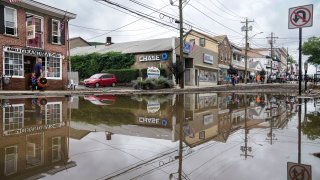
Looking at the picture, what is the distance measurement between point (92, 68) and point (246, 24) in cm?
2992

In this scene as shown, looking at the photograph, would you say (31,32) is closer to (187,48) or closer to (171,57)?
(171,57)

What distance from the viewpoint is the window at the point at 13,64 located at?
20969mm

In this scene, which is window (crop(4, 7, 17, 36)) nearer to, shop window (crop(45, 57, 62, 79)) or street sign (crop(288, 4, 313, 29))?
shop window (crop(45, 57, 62, 79))

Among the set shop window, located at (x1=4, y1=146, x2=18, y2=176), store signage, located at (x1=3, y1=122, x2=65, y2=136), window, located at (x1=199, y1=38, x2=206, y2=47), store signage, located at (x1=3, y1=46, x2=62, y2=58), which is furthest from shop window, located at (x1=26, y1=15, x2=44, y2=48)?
window, located at (x1=199, y1=38, x2=206, y2=47)

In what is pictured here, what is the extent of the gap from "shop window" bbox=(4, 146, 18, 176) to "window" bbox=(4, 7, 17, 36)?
19.6m

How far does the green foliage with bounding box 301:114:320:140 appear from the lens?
5.31 meters

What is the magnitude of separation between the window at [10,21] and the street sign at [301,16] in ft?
58.3

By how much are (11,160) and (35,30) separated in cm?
2142

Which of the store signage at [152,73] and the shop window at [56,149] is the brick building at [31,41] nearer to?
the store signage at [152,73]

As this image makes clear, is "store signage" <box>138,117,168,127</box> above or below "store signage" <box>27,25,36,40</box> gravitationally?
below

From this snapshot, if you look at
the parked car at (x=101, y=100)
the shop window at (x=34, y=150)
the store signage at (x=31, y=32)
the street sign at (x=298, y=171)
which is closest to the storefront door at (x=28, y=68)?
the store signage at (x=31, y=32)

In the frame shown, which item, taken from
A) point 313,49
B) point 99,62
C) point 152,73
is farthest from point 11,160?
point 313,49

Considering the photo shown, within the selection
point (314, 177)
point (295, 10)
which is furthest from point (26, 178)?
point (295, 10)

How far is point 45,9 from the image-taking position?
74.4 ft
